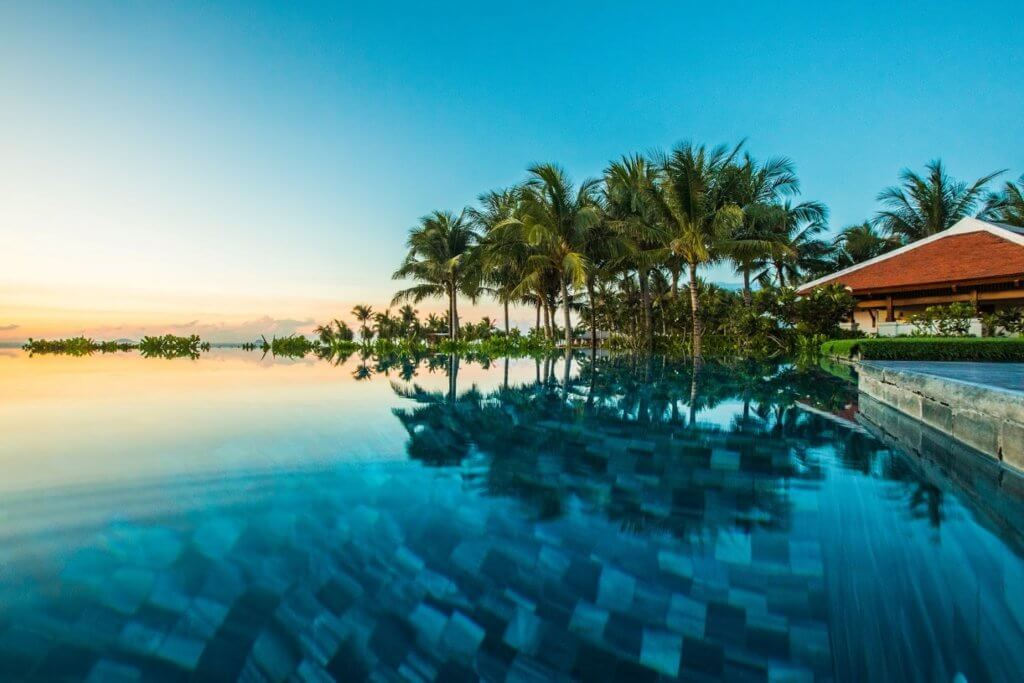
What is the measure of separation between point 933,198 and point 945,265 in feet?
41.4

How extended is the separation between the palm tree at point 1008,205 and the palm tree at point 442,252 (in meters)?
27.0

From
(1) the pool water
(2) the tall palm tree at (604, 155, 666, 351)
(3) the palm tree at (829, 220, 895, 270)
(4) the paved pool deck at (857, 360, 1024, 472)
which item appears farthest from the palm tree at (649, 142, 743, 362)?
(3) the palm tree at (829, 220, 895, 270)

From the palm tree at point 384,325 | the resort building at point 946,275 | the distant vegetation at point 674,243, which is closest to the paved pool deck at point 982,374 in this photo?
the distant vegetation at point 674,243

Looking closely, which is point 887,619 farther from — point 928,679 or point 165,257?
point 165,257

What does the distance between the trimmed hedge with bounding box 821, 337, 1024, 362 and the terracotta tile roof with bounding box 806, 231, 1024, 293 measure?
24.4 ft

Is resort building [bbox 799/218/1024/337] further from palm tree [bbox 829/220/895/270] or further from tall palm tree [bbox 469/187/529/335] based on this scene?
tall palm tree [bbox 469/187/529/335]

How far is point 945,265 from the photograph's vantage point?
1727cm

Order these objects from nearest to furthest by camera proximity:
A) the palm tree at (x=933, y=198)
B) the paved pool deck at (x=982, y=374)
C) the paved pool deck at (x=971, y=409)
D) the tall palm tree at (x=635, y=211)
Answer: the paved pool deck at (x=971, y=409), the paved pool deck at (x=982, y=374), the tall palm tree at (x=635, y=211), the palm tree at (x=933, y=198)

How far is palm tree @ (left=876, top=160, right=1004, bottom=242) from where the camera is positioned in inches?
1037

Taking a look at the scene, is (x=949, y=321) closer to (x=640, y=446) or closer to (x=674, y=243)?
(x=674, y=243)

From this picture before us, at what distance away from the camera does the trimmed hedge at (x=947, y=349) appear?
32.5 feet

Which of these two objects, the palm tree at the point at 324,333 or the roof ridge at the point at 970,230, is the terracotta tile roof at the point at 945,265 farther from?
the palm tree at the point at 324,333

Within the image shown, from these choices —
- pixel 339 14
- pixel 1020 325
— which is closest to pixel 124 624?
pixel 339 14

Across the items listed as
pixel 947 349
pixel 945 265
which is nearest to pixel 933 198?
pixel 945 265
